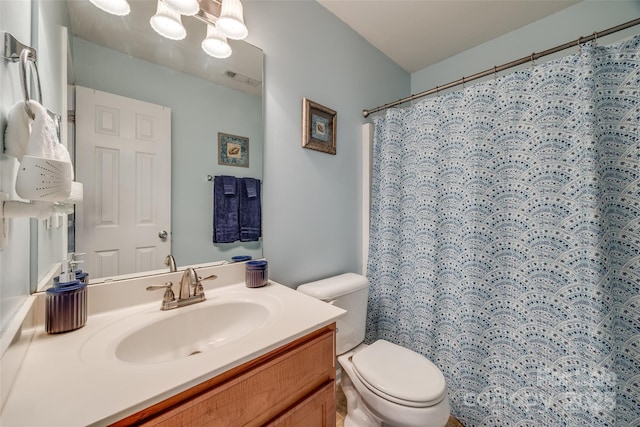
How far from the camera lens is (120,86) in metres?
0.90

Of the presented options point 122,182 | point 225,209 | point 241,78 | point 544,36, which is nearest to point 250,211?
point 225,209

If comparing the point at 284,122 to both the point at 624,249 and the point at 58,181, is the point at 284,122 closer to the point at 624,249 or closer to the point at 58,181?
the point at 58,181

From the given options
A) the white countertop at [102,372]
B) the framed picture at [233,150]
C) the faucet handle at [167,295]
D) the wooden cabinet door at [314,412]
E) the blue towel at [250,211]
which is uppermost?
the framed picture at [233,150]

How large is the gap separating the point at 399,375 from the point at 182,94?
152 cm

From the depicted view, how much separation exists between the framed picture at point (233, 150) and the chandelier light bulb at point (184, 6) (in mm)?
445

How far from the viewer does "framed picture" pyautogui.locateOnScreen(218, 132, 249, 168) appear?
1.16 metres

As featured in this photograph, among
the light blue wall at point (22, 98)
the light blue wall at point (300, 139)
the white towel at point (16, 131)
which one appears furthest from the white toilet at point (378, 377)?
the white towel at point (16, 131)

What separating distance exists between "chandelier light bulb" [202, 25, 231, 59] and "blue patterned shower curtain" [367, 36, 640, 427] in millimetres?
1036

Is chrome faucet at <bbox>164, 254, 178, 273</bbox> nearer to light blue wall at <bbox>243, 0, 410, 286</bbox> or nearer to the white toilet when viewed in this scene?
light blue wall at <bbox>243, 0, 410, 286</bbox>

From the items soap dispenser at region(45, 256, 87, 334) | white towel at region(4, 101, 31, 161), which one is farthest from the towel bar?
soap dispenser at region(45, 256, 87, 334)

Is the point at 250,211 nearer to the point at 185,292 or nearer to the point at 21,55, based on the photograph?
the point at 185,292

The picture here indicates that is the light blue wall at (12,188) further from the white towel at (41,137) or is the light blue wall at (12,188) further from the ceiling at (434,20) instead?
the ceiling at (434,20)

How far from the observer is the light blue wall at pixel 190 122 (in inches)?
34.7

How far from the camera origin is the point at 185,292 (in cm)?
94
